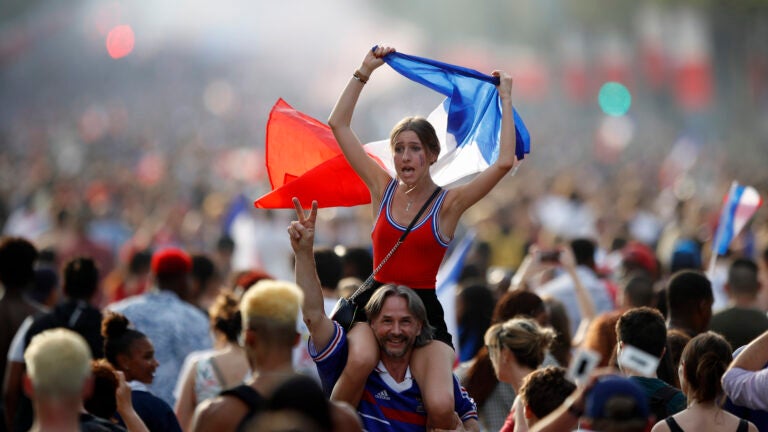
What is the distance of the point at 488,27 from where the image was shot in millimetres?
90188

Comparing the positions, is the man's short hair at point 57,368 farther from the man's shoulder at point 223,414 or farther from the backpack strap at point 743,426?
the backpack strap at point 743,426

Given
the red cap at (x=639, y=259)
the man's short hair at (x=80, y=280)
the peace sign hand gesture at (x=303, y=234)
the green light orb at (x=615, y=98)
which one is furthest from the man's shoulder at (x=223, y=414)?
the green light orb at (x=615, y=98)

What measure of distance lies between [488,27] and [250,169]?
55623 millimetres

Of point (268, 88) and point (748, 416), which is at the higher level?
point (268, 88)

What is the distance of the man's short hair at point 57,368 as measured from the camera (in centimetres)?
492

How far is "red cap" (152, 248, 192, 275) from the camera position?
9.27 m

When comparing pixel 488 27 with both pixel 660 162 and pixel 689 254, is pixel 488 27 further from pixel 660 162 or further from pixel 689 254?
pixel 689 254

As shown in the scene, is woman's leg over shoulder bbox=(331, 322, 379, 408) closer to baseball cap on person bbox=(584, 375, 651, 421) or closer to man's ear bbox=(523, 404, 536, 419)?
man's ear bbox=(523, 404, 536, 419)

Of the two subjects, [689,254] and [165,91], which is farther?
[165,91]

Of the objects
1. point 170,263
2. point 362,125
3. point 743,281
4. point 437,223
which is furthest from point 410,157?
point 362,125

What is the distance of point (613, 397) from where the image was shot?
4.82 meters

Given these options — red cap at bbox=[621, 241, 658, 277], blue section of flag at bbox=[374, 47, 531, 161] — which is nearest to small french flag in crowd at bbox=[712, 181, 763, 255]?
red cap at bbox=[621, 241, 658, 277]

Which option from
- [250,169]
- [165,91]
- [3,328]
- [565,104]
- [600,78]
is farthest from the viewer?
[565,104]

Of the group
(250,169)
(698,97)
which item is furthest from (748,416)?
(698,97)
